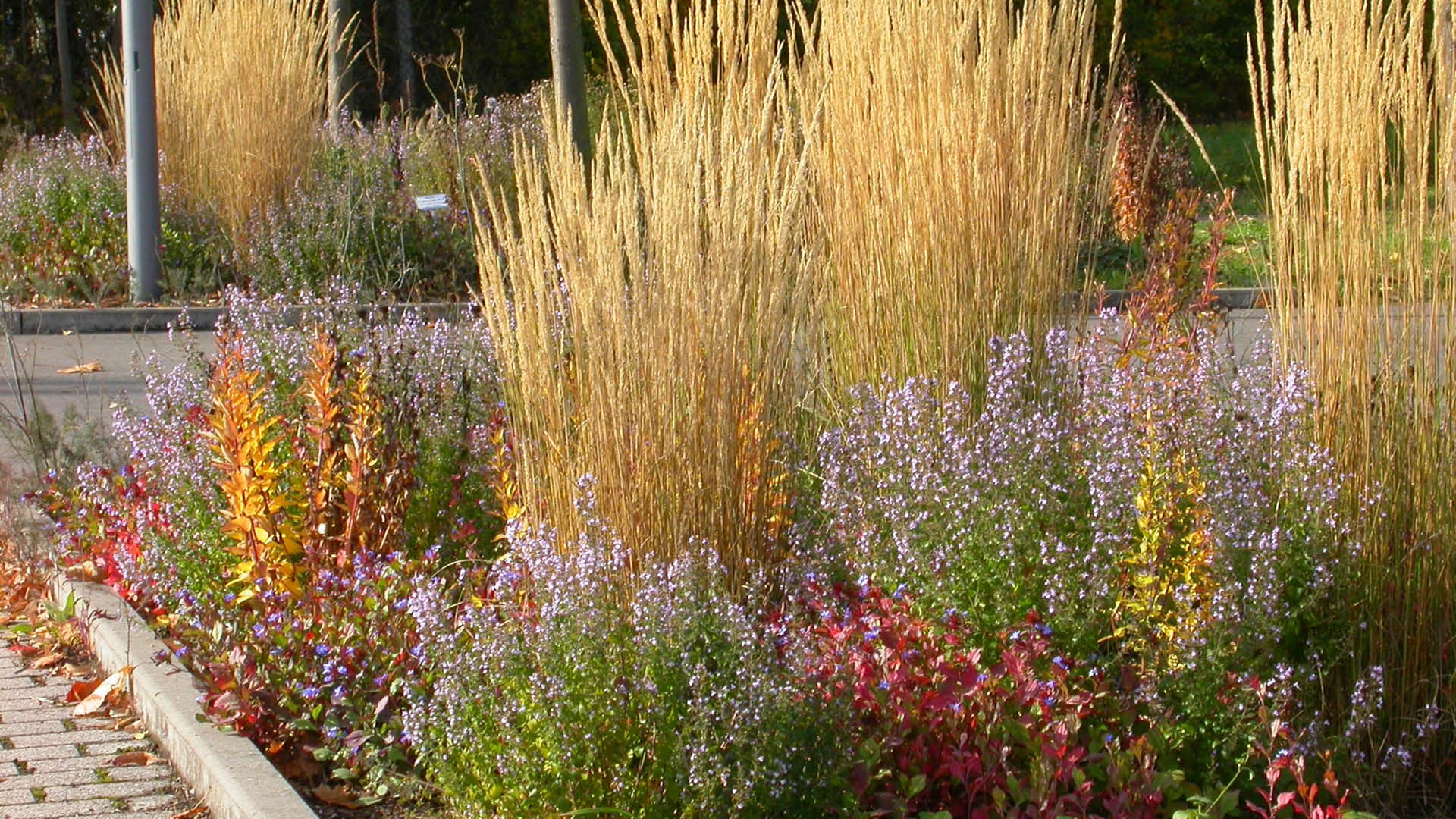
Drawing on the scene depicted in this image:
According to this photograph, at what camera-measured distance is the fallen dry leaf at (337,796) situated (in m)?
3.68

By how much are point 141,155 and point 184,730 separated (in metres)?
7.52

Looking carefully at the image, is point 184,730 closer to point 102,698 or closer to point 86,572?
point 102,698

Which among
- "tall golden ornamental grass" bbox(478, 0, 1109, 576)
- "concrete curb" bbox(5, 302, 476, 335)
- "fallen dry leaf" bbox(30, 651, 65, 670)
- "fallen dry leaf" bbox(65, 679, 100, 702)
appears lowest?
"fallen dry leaf" bbox(30, 651, 65, 670)

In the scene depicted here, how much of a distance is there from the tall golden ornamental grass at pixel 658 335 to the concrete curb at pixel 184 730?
87cm

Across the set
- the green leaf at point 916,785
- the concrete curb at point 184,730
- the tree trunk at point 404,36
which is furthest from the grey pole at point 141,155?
the tree trunk at point 404,36

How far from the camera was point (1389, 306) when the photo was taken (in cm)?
356

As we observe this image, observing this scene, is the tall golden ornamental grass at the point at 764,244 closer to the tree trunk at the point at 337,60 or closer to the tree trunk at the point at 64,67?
the tree trunk at the point at 337,60

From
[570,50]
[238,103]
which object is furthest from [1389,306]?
[238,103]

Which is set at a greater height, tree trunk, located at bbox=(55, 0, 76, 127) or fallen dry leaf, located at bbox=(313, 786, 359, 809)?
tree trunk, located at bbox=(55, 0, 76, 127)

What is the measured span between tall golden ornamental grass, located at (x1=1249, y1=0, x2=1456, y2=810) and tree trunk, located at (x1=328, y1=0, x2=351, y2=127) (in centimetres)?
977

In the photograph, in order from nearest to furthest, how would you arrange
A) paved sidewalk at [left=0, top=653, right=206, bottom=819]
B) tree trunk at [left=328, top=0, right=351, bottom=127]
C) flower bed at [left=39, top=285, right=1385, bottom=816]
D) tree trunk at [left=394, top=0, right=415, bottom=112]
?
flower bed at [left=39, top=285, right=1385, bottom=816], paved sidewalk at [left=0, top=653, right=206, bottom=819], tree trunk at [left=328, top=0, right=351, bottom=127], tree trunk at [left=394, top=0, right=415, bottom=112]

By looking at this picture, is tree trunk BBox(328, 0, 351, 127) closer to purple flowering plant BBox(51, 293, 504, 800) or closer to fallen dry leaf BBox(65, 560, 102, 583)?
purple flowering plant BBox(51, 293, 504, 800)

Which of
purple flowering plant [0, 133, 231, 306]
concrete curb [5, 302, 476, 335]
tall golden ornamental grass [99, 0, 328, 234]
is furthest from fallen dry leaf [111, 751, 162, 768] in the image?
tall golden ornamental grass [99, 0, 328, 234]

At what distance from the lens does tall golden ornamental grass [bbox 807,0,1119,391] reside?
4250 mm
